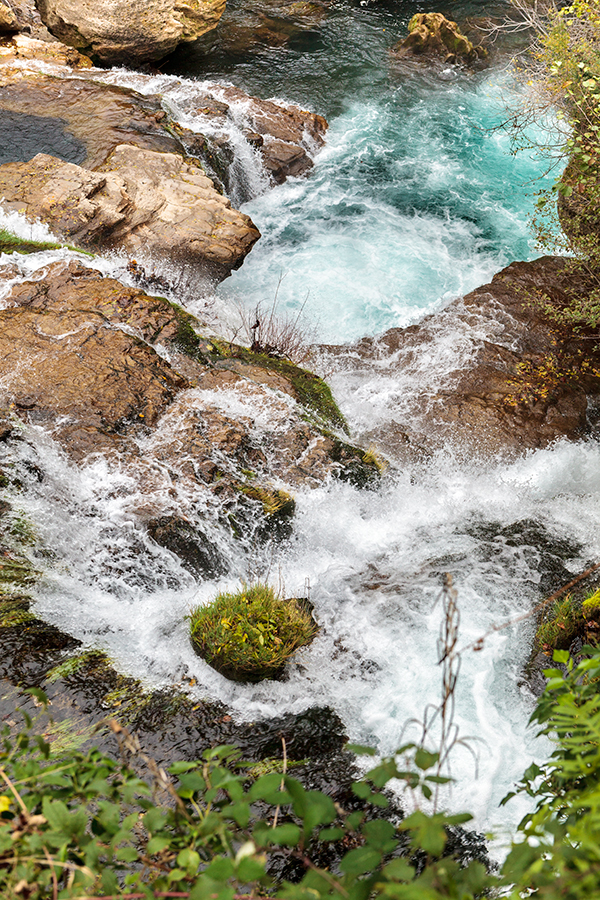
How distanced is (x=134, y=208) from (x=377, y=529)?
6.29 meters

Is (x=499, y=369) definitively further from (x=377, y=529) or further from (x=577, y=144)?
(x=377, y=529)

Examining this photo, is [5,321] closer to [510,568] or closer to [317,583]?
[317,583]

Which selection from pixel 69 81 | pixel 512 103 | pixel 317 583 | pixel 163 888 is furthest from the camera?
pixel 512 103

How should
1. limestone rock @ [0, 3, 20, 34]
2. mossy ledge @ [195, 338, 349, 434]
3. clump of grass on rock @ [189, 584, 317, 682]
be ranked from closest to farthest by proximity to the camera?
clump of grass on rock @ [189, 584, 317, 682]
mossy ledge @ [195, 338, 349, 434]
limestone rock @ [0, 3, 20, 34]

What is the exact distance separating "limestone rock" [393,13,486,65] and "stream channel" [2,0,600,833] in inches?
243

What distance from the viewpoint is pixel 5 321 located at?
671 centimetres

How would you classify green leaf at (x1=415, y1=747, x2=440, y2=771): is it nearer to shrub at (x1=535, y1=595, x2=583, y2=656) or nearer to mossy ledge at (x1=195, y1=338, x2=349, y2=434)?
shrub at (x1=535, y1=595, x2=583, y2=656)

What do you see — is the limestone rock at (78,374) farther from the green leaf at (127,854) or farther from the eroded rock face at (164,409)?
the green leaf at (127,854)

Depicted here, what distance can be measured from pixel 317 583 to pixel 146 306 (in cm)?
395

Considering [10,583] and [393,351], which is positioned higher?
[393,351]

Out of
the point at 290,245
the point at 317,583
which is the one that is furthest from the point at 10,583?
the point at 290,245

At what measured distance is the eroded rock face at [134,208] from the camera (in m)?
8.60

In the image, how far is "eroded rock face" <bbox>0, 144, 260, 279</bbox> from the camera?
8.60 meters

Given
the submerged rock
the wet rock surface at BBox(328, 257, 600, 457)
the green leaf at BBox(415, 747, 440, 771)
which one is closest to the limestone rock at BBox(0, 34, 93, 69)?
Result: the wet rock surface at BBox(328, 257, 600, 457)
